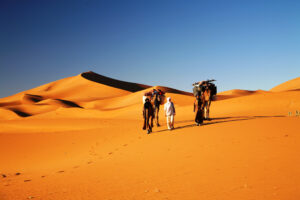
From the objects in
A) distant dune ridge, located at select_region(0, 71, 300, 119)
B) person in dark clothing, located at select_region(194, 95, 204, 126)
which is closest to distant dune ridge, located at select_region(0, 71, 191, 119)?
distant dune ridge, located at select_region(0, 71, 300, 119)

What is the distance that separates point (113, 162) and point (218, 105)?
2192cm

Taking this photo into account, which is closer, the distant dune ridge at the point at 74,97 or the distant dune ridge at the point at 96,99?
the distant dune ridge at the point at 96,99

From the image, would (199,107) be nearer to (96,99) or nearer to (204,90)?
(204,90)

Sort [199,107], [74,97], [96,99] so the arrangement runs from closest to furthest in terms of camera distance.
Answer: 1. [199,107]
2. [96,99]
3. [74,97]

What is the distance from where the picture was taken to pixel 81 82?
87000mm

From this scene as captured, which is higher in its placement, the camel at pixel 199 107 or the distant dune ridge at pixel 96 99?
the distant dune ridge at pixel 96 99

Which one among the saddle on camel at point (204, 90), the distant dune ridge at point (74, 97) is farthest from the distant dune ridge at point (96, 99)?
the saddle on camel at point (204, 90)

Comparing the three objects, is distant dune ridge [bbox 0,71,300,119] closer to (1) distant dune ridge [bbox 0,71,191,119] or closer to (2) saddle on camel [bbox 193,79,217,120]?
(1) distant dune ridge [bbox 0,71,191,119]

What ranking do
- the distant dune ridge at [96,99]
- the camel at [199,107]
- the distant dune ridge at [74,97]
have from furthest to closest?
the distant dune ridge at [74,97] → the distant dune ridge at [96,99] → the camel at [199,107]

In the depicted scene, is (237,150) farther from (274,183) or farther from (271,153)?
(274,183)

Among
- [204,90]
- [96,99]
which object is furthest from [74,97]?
[204,90]

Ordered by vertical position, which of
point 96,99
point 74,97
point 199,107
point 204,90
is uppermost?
point 74,97

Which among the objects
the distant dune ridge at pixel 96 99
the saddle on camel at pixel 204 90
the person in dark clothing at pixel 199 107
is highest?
the distant dune ridge at pixel 96 99

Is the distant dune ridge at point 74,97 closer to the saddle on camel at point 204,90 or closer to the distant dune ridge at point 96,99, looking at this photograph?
the distant dune ridge at point 96,99
